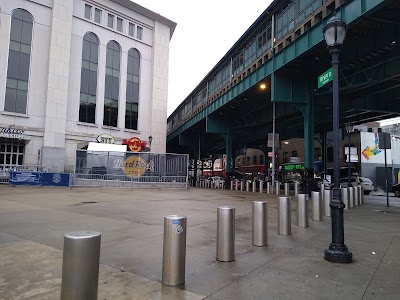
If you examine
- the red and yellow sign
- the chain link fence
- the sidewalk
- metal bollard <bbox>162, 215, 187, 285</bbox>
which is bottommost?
the sidewalk

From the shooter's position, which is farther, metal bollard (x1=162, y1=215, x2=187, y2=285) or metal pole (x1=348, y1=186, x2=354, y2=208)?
metal pole (x1=348, y1=186, x2=354, y2=208)

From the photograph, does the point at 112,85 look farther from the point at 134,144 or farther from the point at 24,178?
the point at 24,178

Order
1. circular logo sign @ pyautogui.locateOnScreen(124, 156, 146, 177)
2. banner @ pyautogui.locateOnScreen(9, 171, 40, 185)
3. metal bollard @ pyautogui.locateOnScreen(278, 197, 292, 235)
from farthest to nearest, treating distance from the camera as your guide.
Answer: circular logo sign @ pyautogui.locateOnScreen(124, 156, 146, 177) < banner @ pyautogui.locateOnScreen(9, 171, 40, 185) < metal bollard @ pyautogui.locateOnScreen(278, 197, 292, 235)

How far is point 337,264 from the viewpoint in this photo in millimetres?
5465

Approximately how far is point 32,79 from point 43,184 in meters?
15.2

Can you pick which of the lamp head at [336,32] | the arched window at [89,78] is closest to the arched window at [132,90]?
the arched window at [89,78]

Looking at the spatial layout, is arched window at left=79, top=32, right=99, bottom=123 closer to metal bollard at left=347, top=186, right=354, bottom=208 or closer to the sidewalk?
the sidewalk

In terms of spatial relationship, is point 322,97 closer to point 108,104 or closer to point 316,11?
point 316,11

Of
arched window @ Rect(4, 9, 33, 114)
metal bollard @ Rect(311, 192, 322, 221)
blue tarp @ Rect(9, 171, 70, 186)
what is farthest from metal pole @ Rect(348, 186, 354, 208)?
arched window @ Rect(4, 9, 33, 114)

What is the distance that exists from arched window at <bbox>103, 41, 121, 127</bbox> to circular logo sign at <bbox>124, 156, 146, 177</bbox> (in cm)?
1559

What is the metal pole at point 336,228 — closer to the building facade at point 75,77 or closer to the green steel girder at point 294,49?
the green steel girder at point 294,49

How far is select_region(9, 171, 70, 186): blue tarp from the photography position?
24.5 m

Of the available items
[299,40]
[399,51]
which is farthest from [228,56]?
[399,51]

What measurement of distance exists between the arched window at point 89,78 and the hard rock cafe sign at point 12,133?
680 cm
